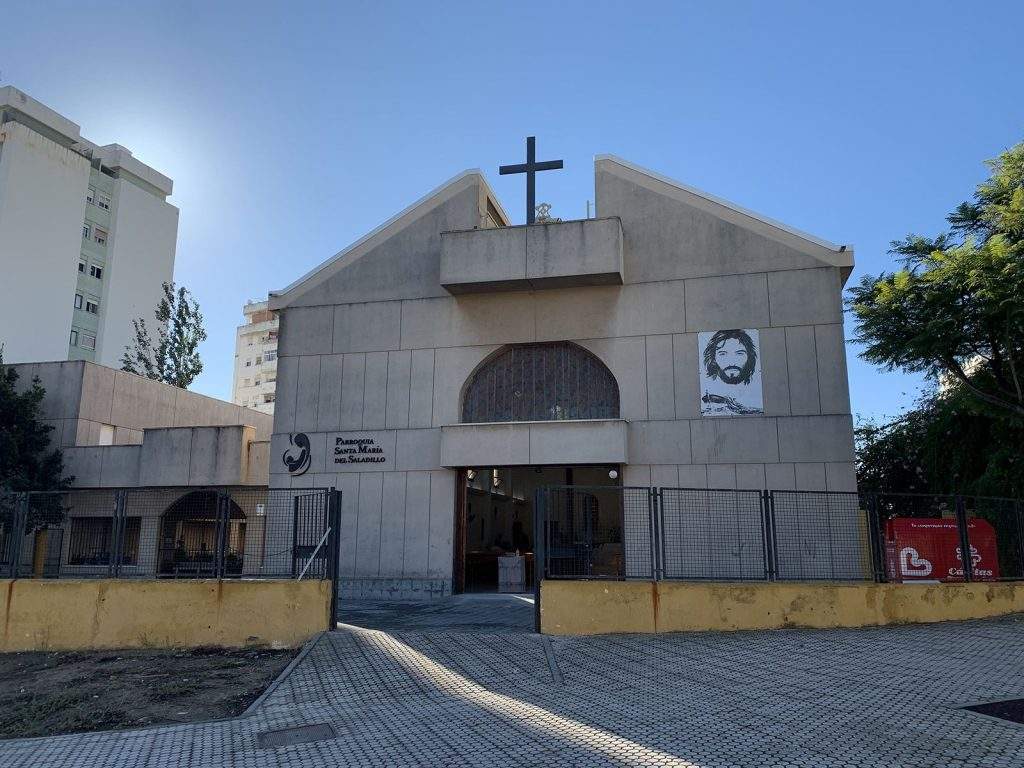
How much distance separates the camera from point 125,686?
9367 mm

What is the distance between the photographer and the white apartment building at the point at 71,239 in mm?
48344

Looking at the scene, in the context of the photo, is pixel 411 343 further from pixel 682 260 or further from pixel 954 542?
pixel 954 542

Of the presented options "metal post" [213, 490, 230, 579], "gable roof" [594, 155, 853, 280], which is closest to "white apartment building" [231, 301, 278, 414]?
"gable roof" [594, 155, 853, 280]

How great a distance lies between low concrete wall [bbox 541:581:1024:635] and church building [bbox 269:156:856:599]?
5509 millimetres

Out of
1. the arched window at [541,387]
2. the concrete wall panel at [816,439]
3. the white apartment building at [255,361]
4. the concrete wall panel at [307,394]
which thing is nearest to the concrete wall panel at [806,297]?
the concrete wall panel at [816,439]

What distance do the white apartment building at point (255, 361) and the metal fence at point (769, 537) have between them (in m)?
74.6

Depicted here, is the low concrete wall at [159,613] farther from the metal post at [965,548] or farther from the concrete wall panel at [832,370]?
the concrete wall panel at [832,370]

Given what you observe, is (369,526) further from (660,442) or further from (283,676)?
(283,676)

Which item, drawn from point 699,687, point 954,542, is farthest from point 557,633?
point 954,542

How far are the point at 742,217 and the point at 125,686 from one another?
15263 mm

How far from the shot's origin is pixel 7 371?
87.7 ft

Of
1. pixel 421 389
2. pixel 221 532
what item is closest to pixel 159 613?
pixel 221 532

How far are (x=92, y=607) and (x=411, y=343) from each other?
965 centimetres

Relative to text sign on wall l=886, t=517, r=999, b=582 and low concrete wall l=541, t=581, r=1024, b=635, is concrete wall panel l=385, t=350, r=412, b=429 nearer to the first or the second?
low concrete wall l=541, t=581, r=1024, b=635
